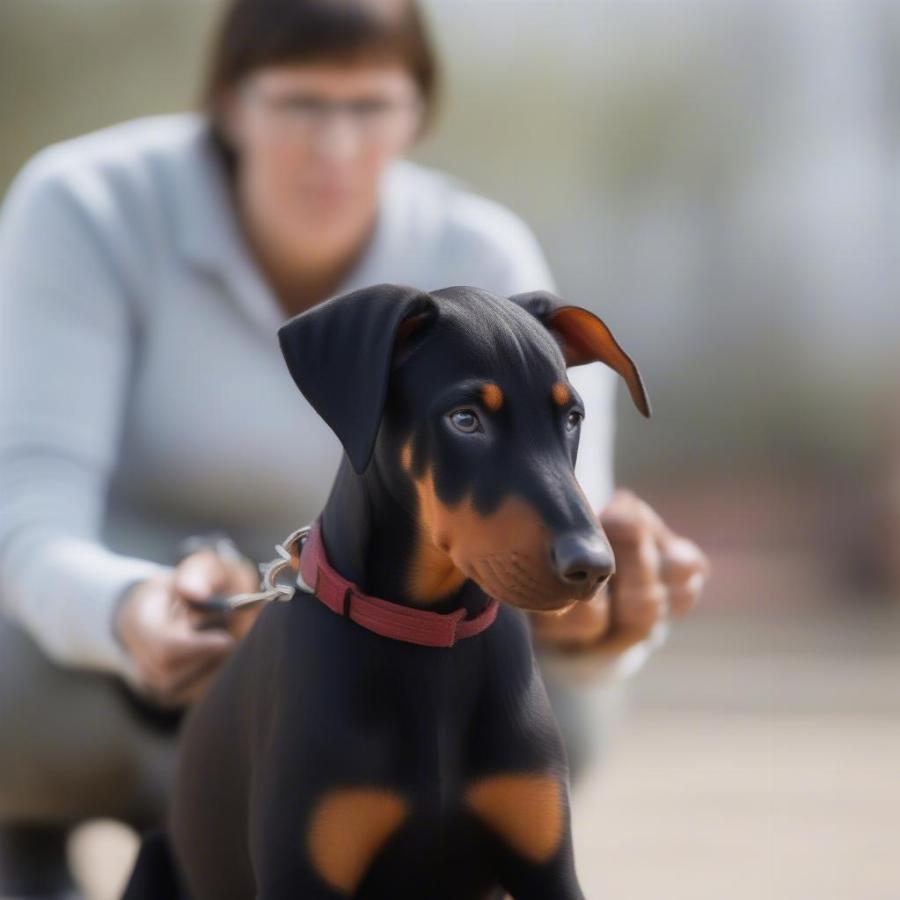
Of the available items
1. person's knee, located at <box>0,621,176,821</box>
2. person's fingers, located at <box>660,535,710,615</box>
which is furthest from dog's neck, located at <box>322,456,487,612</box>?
person's knee, located at <box>0,621,176,821</box>

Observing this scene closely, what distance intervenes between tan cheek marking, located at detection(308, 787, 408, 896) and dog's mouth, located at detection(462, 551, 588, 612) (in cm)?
20

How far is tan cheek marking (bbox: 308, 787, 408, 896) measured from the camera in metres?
1.14

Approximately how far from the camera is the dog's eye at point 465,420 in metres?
1.11

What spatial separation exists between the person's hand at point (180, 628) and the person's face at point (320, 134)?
591mm

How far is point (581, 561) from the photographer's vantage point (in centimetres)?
103

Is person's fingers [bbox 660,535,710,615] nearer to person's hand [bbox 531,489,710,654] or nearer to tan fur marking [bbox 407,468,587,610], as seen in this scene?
person's hand [bbox 531,489,710,654]

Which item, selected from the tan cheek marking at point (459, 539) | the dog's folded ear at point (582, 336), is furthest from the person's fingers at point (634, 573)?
the tan cheek marking at point (459, 539)

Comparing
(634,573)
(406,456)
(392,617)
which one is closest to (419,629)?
(392,617)

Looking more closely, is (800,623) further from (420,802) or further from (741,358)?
(420,802)

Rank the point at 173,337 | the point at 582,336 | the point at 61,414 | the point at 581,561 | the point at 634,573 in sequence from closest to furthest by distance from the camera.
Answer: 1. the point at 581,561
2. the point at 582,336
3. the point at 634,573
4. the point at 61,414
5. the point at 173,337

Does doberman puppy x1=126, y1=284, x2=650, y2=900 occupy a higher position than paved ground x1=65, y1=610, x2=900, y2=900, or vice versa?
doberman puppy x1=126, y1=284, x2=650, y2=900

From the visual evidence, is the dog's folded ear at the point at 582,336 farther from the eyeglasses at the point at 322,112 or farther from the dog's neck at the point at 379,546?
the eyeglasses at the point at 322,112

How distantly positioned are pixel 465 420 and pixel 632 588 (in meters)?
0.58

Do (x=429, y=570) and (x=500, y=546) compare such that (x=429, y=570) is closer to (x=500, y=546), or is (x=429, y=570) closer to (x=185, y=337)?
(x=500, y=546)
